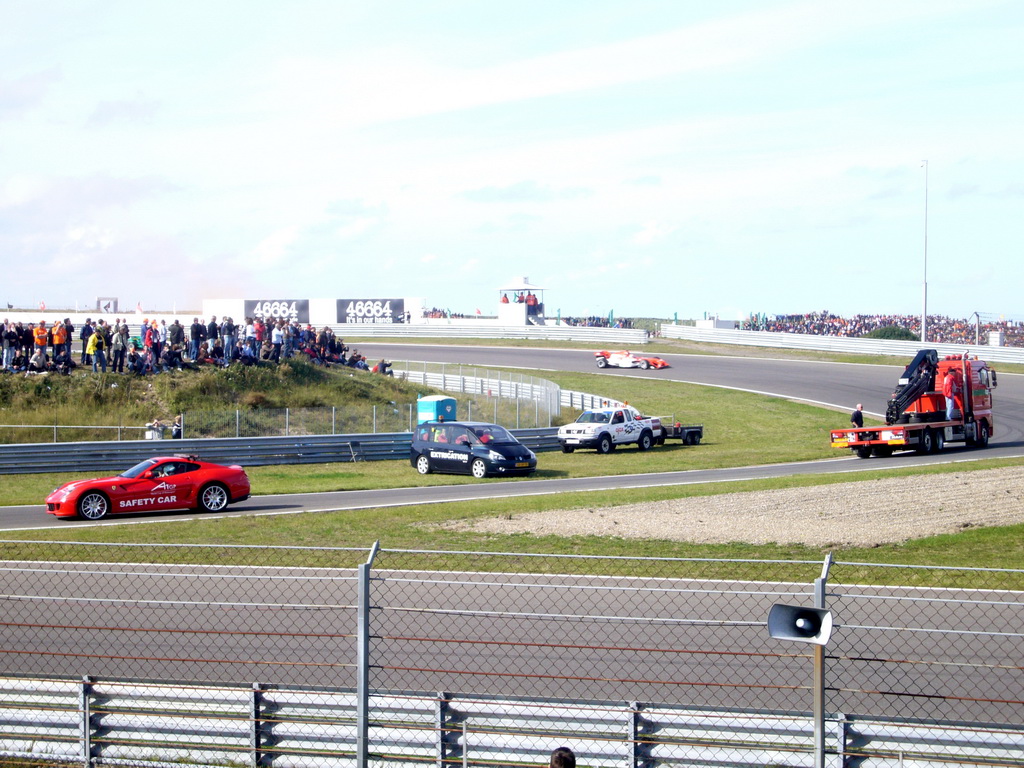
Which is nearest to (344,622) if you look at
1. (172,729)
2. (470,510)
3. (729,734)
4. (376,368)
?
(172,729)

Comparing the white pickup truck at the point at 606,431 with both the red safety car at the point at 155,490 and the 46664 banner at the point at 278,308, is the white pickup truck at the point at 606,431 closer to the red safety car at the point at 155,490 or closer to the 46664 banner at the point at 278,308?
the red safety car at the point at 155,490

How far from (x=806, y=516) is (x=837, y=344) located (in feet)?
142

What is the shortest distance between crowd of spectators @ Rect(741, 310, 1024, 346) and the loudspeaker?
2498 inches

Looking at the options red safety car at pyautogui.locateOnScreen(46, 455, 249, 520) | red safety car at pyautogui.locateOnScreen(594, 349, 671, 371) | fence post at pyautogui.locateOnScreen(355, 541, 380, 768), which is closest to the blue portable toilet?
red safety car at pyautogui.locateOnScreen(46, 455, 249, 520)

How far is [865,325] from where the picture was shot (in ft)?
234

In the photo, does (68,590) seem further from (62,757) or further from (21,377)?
(21,377)

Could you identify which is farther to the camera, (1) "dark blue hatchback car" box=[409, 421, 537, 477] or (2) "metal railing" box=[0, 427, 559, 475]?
(1) "dark blue hatchback car" box=[409, 421, 537, 477]

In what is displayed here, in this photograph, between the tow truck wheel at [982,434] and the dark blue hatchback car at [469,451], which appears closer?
the dark blue hatchback car at [469,451]

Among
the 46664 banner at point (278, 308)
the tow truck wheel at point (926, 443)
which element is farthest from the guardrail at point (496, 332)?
the tow truck wheel at point (926, 443)

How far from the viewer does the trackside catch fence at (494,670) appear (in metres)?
6.14

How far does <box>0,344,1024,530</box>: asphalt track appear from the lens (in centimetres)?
2159

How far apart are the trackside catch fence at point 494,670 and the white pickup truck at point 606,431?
20.0m

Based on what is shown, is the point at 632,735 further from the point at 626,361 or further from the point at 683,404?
the point at 626,361

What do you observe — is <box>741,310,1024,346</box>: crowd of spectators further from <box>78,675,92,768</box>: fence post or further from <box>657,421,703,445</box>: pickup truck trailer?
<box>78,675,92,768</box>: fence post
